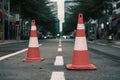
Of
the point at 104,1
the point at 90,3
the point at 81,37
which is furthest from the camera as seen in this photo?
the point at 90,3

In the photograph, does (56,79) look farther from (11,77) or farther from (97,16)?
(97,16)

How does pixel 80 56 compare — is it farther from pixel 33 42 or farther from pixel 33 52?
pixel 33 42

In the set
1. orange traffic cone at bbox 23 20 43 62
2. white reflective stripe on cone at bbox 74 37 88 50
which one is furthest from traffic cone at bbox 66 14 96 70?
orange traffic cone at bbox 23 20 43 62

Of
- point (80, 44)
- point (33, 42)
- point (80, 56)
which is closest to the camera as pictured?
point (80, 56)

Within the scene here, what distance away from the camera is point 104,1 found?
6425cm

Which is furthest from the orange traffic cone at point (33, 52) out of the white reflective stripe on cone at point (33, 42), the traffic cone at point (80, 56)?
the traffic cone at point (80, 56)

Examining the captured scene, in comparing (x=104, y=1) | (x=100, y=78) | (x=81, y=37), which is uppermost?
(x=104, y=1)

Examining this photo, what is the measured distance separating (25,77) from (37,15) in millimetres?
62621

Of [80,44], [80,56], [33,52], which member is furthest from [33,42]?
[80,56]

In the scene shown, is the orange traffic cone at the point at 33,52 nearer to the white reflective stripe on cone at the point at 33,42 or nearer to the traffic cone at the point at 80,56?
the white reflective stripe on cone at the point at 33,42

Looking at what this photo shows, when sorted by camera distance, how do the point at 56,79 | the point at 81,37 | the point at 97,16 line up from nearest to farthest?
the point at 56,79 < the point at 81,37 < the point at 97,16

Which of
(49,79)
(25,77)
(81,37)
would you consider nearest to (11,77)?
(25,77)

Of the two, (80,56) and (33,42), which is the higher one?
(33,42)

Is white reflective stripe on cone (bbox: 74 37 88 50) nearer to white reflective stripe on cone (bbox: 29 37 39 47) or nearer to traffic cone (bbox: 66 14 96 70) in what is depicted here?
traffic cone (bbox: 66 14 96 70)
